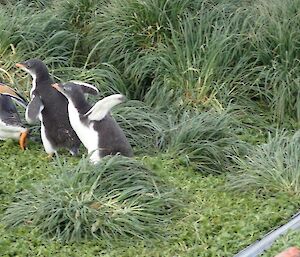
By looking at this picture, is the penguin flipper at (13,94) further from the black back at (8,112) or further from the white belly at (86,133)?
the white belly at (86,133)

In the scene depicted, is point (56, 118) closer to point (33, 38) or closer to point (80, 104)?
point (80, 104)

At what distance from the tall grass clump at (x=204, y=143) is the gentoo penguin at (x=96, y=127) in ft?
2.02

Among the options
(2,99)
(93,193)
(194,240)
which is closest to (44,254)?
(93,193)

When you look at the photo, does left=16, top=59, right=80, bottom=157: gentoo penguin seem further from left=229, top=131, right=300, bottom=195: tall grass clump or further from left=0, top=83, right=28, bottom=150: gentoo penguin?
left=229, top=131, right=300, bottom=195: tall grass clump

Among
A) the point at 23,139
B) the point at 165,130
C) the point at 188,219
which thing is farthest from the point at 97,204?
the point at 165,130

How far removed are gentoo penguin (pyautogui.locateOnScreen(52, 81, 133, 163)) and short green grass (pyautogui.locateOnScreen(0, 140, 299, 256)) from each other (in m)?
0.35

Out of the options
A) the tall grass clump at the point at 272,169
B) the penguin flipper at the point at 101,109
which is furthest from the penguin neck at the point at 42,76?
the tall grass clump at the point at 272,169

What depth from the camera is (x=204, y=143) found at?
699cm

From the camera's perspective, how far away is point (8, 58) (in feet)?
27.6

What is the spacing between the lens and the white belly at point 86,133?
251 inches

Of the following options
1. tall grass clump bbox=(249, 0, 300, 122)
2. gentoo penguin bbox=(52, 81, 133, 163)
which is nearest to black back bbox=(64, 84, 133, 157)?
gentoo penguin bbox=(52, 81, 133, 163)

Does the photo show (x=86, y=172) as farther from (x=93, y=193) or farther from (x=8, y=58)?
(x=8, y=58)

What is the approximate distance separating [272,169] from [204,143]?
31.9 inches

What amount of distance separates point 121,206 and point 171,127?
1.73 meters
